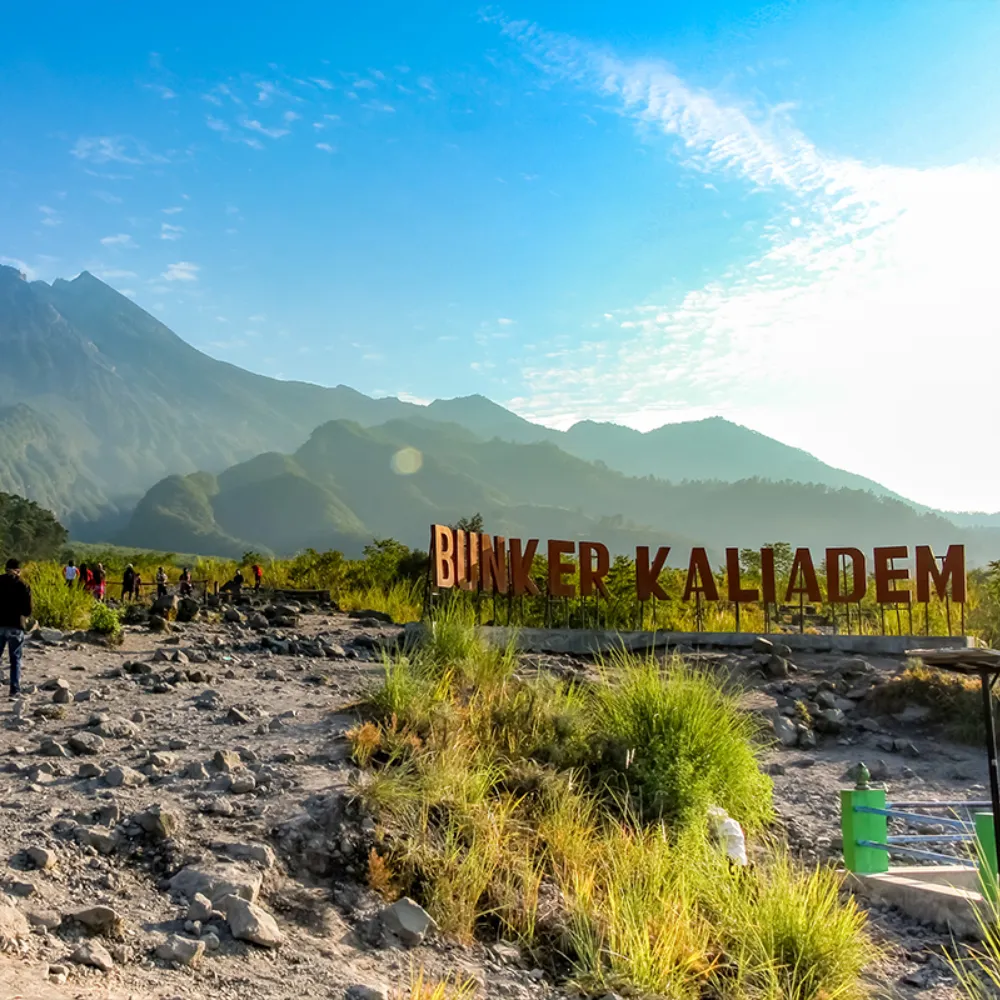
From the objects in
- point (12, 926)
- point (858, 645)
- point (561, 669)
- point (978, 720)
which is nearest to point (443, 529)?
point (561, 669)

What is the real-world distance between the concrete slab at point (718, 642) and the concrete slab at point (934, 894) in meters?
8.83

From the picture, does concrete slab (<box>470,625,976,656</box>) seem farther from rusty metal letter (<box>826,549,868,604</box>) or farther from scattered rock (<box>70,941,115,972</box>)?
scattered rock (<box>70,941,115,972</box>)

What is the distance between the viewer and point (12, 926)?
470 cm

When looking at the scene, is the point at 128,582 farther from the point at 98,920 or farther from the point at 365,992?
the point at 365,992

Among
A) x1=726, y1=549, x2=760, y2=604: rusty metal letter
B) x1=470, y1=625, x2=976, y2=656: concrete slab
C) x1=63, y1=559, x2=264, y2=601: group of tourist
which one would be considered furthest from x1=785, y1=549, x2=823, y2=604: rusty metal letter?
x1=63, y1=559, x2=264, y2=601: group of tourist

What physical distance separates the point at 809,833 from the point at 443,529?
31.5 ft

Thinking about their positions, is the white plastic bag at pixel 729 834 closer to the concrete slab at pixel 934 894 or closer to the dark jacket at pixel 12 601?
the concrete slab at pixel 934 894

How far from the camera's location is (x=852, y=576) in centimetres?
1980

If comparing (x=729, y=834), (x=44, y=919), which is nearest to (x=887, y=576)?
(x=729, y=834)

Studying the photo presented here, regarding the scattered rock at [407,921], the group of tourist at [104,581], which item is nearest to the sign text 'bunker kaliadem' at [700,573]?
the group of tourist at [104,581]

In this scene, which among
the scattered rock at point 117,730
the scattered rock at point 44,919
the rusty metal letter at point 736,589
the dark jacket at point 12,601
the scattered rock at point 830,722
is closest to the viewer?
the scattered rock at point 44,919

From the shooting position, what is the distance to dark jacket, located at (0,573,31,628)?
10227 millimetres

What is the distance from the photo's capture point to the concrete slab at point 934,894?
7363 mm

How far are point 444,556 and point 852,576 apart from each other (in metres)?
8.31
